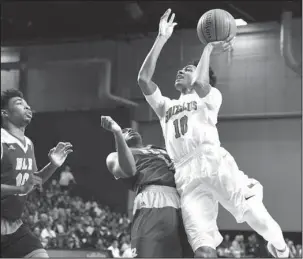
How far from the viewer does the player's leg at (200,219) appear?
12.9 ft

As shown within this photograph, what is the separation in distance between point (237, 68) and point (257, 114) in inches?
39.7

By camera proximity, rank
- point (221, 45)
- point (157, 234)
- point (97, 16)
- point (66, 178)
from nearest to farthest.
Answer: point (157, 234)
point (221, 45)
point (66, 178)
point (97, 16)

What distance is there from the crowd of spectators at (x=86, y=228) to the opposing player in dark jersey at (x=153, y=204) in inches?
254

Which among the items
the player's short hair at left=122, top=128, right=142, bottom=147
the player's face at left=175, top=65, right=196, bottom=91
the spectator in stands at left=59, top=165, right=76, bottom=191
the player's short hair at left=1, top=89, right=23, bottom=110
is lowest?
the spectator in stands at left=59, top=165, right=76, bottom=191

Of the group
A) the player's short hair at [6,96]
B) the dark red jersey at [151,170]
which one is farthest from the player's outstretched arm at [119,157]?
the player's short hair at [6,96]

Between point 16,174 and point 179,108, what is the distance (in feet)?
3.93

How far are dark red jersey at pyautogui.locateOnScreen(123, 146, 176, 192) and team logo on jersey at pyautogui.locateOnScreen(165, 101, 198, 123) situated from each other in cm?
26

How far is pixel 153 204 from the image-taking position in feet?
13.5

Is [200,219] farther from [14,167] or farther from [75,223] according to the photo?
[75,223]

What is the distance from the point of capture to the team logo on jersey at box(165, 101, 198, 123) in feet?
14.0

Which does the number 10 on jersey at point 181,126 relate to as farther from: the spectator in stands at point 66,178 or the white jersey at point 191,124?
the spectator in stands at point 66,178

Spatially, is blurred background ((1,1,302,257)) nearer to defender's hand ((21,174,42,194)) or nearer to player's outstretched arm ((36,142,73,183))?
player's outstretched arm ((36,142,73,183))

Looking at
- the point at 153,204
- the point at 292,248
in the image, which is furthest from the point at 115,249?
the point at 153,204

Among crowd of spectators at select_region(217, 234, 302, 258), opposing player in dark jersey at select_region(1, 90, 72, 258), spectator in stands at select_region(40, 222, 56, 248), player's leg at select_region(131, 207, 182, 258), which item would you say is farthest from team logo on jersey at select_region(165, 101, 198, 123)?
crowd of spectators at select_region(217, 234, 302, 258)
